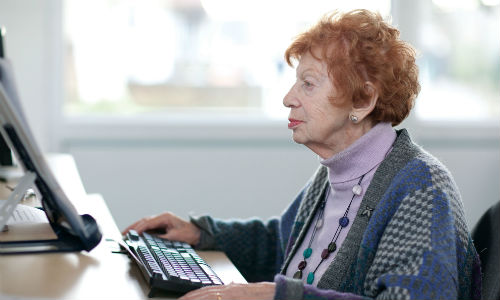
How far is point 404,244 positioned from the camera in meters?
1.34

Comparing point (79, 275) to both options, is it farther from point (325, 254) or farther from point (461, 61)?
point (461, 61)

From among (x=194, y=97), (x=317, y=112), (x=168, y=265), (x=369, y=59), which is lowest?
(x=194, y=97)

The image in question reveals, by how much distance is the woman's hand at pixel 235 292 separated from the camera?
129 centimetres

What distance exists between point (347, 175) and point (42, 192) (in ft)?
2.24

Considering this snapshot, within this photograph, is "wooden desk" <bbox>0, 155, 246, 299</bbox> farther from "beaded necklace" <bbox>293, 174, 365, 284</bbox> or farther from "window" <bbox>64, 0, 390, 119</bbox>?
"window" <bbox>64, 0, 390, 119</bbox>

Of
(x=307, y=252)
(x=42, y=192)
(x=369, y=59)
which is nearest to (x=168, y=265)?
(x=42, y=192)

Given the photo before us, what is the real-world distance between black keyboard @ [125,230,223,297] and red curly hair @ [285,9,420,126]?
52 centimetres

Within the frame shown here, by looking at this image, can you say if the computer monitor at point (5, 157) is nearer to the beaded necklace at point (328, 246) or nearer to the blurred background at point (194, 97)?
the beaded necklace at point (328, 246)

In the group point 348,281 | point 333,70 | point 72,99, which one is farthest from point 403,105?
point 72,99

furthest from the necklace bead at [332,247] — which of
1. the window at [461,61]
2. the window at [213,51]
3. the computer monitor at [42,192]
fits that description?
the window at [461,61]

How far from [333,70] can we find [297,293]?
23.8 inches

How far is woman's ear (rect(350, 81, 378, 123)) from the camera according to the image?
1697 mm

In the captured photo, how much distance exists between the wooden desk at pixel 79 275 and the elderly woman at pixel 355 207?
0.16m

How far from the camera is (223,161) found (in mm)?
3693
